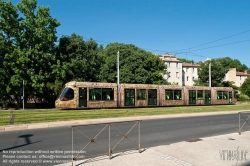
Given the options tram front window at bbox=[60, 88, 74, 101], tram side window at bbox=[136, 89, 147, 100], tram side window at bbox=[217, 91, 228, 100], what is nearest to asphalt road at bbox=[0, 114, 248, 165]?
tram front window at bbox=[60, 88, 74, 101]

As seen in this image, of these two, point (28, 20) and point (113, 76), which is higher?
point (28, 20)

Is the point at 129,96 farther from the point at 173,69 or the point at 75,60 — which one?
the point at 173,69

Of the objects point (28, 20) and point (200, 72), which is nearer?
point (28, 20)

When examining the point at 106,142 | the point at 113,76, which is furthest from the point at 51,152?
the point at 113,76

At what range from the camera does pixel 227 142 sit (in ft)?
28.3

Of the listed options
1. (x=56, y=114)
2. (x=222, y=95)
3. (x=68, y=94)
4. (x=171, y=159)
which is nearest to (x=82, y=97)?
(x=68, y=94)

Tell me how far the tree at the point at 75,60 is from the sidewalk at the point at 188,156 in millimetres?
22010

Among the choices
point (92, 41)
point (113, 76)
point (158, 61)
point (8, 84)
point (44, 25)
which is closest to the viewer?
point (8, 84)

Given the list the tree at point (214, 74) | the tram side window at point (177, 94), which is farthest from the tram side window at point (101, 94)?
the tree at point (214, 74)

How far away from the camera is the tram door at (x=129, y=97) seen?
24984 mm

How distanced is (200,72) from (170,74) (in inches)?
407

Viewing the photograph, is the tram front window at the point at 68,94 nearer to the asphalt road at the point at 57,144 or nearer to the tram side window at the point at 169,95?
the asphalt road at the point at 57,144

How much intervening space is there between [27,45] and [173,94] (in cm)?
1892

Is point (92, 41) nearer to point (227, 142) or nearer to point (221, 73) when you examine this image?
point (227, 142)
